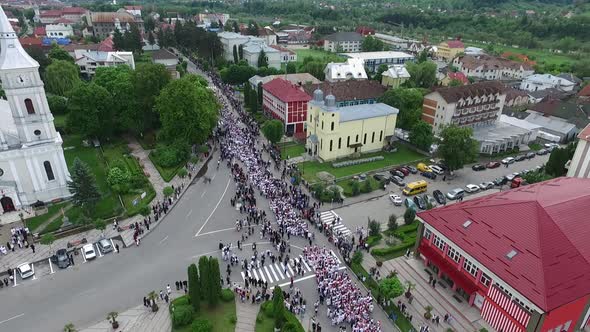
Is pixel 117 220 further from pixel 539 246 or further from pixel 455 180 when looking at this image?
pixel 455 180

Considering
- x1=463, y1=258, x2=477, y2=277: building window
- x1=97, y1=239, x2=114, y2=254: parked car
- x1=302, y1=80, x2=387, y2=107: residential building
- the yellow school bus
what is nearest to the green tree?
x1=302, y1=80, x2=387, y2=107: residential building

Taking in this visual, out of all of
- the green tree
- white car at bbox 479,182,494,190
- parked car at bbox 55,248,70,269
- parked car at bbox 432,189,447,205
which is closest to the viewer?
parked car at bbox 55,248,70,269

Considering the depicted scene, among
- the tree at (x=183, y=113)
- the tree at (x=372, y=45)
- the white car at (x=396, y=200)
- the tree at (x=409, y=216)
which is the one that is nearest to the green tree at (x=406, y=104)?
the white car at (x=396, y=200)

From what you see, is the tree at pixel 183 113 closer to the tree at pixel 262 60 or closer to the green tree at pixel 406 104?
the green tree at pixel 406 104

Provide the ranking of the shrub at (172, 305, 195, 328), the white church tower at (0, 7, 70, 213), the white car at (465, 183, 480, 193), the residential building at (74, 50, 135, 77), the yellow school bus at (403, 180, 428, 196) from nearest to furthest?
the shrub at (172, 305, 195, 328) < the white church tower at (0, 7, 70, 213) < the yellow school bus at (403, 180, 428, 196) < the white car at (465, 183, 480, 193) < the residential building at (74, 50, 135, 77)

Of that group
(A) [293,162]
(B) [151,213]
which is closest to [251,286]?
(B) [151,213]

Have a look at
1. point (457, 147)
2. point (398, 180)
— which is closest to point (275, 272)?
point (398, 180)

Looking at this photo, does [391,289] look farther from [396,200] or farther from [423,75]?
[423,75]

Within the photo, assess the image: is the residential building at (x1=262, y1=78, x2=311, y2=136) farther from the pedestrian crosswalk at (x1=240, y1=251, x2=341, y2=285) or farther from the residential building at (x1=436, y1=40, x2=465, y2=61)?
the residential building at (x1=436, y1=40, x2=465, y2=61)
